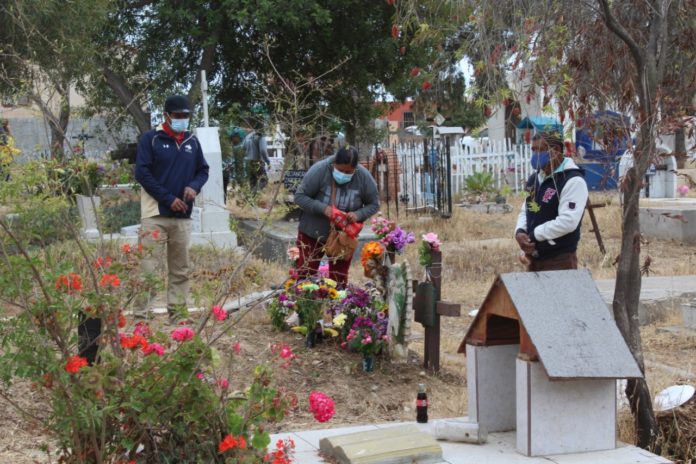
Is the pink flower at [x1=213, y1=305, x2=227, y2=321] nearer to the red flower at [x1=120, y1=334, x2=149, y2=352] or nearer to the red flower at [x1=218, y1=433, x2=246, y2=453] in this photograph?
the red flower at [x1=120, y1=334, x2=149, y2=352]

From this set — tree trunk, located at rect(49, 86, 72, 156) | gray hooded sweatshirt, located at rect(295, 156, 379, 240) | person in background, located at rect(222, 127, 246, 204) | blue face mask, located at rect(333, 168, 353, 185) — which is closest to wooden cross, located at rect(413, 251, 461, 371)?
gray hooded sweatshirt, located at rect(295, 156, 379, 240)

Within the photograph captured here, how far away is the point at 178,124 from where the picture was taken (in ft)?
26.0

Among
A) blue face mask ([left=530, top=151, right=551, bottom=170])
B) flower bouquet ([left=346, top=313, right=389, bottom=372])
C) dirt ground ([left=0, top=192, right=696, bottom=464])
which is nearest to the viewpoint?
dirt ground ([left=0, top=192, right=696, bottom=464])

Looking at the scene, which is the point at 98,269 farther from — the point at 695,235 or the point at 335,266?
the point at 695,235

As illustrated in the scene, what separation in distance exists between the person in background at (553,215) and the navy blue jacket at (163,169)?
2734mm

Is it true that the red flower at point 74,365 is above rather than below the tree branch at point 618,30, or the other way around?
below

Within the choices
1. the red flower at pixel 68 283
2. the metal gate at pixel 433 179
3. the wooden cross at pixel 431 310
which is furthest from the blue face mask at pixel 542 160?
the metal gate at pixel 433 179

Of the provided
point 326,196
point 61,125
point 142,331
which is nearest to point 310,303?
point 326,196

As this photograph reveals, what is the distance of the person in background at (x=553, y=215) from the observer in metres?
6.46

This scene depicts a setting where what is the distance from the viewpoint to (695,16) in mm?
5645

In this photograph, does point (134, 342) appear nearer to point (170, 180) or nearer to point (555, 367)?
point (555, 367)

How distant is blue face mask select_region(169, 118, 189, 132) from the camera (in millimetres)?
7898

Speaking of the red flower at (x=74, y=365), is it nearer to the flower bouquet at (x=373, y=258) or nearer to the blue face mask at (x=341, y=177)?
the flower bouquet at (x=373, y=258)

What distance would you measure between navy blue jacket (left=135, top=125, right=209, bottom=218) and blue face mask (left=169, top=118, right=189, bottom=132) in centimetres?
8
